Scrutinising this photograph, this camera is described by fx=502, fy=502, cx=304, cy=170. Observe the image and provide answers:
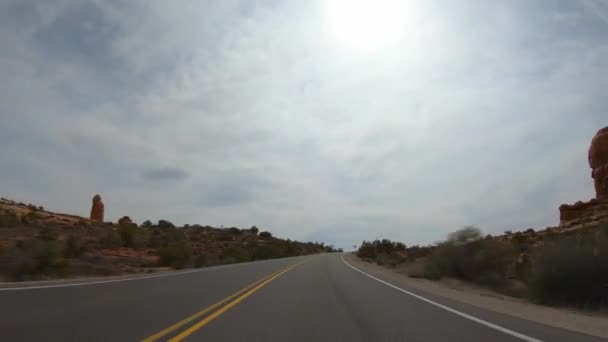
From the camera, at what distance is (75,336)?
7453 mm

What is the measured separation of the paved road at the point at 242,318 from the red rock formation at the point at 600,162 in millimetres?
60186

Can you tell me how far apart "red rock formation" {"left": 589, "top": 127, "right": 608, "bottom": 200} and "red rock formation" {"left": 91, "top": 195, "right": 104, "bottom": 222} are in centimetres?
7929

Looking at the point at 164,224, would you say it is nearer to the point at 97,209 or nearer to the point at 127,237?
the point at 97,209

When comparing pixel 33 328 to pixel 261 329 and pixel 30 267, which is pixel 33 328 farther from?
pixel 30 267

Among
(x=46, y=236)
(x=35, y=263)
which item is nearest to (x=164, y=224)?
(x=46, y=236)

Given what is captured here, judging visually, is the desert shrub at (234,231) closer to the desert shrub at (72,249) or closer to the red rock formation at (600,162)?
the red rock formation at (600,162)

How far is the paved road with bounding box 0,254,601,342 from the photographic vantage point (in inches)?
311

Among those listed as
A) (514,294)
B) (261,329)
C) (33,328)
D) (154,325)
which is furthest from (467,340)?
(514,294)

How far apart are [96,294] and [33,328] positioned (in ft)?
18.0

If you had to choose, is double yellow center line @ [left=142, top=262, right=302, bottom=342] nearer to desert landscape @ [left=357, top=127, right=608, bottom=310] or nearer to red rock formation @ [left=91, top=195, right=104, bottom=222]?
desert landscape @ [left=357, top=127, right=608, bottom=310]

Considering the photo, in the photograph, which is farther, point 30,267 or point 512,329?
point 30,267

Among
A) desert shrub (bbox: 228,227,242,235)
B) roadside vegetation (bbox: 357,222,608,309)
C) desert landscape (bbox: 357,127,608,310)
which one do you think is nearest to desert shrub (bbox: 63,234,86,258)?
desert landscape (bbox: 357,127,608,310)

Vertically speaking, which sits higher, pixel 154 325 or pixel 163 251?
pixel 163 251

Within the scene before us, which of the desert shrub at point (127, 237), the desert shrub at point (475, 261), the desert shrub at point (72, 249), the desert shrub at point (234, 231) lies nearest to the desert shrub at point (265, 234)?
the desert shrub at point (234, 231)
